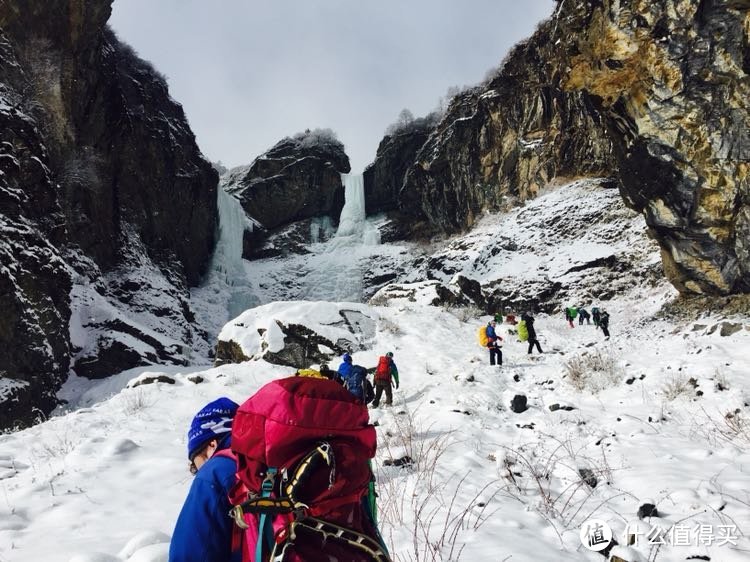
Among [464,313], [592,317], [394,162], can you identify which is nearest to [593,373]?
[464,313]

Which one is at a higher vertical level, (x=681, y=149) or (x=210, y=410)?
(x=681, y=149)

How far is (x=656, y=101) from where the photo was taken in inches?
486

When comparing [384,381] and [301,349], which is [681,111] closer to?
[384,381]

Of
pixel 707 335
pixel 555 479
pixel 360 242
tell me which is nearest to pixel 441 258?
pixel 360 242

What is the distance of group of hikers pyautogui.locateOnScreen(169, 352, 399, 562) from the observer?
124 cm

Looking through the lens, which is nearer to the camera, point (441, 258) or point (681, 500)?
point (681, 500)

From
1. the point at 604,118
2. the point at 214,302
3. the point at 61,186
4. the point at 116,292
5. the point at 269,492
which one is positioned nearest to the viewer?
the point at 269,492

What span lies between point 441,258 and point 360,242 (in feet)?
55.8

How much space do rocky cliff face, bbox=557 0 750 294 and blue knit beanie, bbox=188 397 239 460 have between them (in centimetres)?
1377

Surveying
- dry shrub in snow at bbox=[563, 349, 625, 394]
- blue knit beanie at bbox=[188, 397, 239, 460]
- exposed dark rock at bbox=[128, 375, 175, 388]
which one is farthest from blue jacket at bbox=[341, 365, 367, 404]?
blue knit beanie at bbox=[188, 397, 239, 460]

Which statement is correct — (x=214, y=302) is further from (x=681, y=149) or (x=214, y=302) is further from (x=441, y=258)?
(x=681, y=149)

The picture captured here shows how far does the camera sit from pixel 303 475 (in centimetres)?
127

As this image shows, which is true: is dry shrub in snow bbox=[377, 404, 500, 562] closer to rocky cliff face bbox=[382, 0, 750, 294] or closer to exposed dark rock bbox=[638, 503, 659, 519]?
exposed dark rock bbox=[638, 503, 659, 519]

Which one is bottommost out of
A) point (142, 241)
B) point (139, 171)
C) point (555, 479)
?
point (555, 479)
